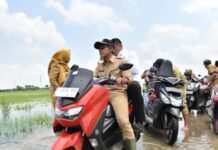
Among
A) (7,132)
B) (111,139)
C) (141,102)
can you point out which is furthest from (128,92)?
(7,132)

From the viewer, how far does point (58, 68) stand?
5598 mm

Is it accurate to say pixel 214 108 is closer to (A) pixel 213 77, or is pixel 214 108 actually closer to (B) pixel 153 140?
(A) pixel 213 77

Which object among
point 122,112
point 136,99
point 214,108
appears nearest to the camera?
point 122,112

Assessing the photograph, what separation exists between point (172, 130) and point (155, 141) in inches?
28.8

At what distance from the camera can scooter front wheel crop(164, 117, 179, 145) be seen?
18.3 ft

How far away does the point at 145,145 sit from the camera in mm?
5945

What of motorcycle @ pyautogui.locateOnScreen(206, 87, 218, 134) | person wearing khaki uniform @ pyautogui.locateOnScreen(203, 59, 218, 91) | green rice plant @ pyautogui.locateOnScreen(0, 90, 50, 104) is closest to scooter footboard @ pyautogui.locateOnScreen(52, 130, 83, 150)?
motorcycle @ pyautogui.locateOnScreen(206, 87, 218, 134)

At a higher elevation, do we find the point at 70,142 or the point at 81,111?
the point at 81,111

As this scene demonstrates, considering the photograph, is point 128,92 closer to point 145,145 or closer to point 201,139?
point 145,145

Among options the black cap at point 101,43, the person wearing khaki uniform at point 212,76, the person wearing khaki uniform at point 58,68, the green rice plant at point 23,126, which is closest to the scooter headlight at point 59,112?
the black cap at point 101,43

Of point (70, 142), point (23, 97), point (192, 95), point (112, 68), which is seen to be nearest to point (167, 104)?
point (112, 68)

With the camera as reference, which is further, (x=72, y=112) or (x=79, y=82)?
(x=79, y=82)

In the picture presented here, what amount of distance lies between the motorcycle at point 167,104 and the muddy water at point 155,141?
28 cm

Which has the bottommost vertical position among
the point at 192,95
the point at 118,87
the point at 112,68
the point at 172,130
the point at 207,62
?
the point at 172,130
